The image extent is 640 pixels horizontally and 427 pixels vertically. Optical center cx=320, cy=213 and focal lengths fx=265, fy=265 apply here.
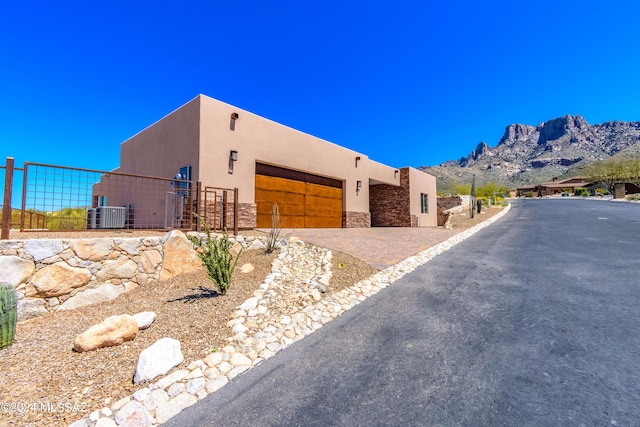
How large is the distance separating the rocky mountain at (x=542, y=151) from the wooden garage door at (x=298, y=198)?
53303 mm

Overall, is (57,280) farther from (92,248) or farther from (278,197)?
(278,197)

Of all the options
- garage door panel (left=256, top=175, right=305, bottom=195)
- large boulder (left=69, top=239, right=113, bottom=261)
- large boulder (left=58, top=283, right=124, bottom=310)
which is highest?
garage door panel (left=256, top=175, right=305, bottom=195)

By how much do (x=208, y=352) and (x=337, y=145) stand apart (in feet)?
40.6

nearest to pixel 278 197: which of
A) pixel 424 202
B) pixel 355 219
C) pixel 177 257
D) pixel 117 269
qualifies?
pixel 355 219

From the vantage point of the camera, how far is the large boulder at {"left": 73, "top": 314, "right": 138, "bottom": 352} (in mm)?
3256

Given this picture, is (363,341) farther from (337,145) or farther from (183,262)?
(337,145)

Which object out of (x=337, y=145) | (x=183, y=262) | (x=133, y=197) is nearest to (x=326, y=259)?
(x=183, y=262)

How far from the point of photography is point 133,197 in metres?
12.3

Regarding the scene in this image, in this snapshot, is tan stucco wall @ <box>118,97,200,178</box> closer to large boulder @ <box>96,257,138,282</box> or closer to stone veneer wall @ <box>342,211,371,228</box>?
large boulder @ <box>96,257,138,282</box>

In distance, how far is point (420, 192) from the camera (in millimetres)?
19422

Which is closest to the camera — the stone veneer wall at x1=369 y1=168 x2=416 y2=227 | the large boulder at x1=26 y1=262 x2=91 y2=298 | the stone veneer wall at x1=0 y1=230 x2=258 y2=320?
the stone veneer wall at x1=0 y1=230 x2=258 y2=320

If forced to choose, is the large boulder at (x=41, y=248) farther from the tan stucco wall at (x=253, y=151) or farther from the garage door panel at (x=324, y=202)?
the garage door panel at (x=324, y=202)

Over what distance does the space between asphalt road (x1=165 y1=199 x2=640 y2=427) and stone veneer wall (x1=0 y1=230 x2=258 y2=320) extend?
3.69m

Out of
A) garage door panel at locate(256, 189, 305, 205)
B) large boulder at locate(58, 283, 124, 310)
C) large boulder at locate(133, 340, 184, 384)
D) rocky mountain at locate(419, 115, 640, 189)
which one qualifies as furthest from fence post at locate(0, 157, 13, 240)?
rocky mountain at locate(419, 115, 640, 189)
